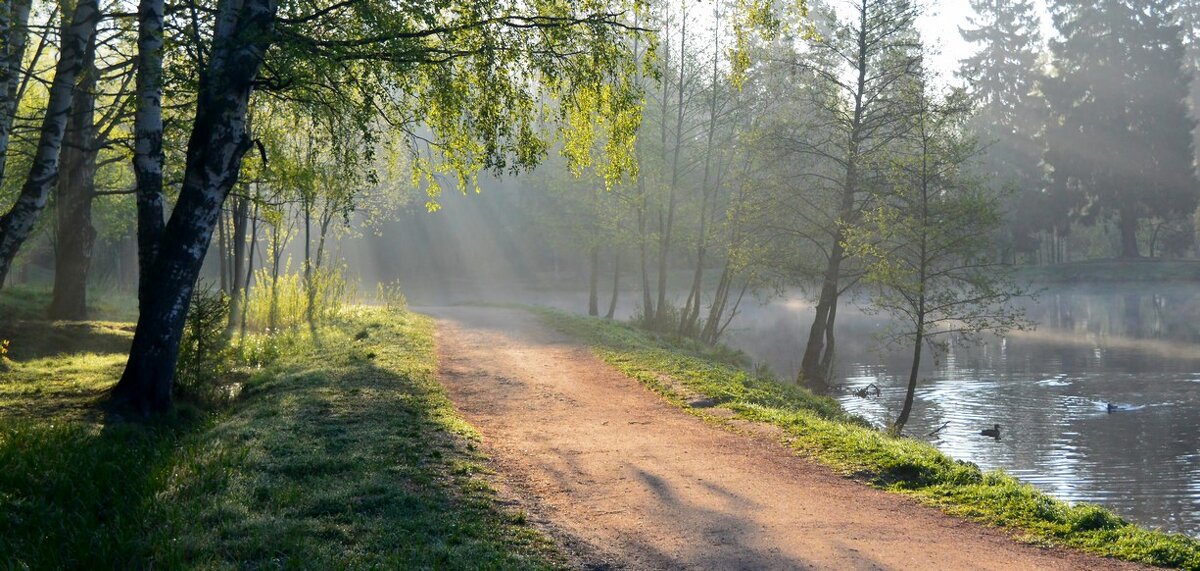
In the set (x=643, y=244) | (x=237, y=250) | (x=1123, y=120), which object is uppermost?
(x=1123, y=120)

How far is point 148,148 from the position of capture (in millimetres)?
10000

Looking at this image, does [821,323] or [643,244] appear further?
[643,244]

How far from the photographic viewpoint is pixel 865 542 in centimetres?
637

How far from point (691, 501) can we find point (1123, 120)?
202ft

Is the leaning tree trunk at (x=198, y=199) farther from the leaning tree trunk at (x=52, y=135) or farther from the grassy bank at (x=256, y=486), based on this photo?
the leaning tree trunk at (x=52, y=135)

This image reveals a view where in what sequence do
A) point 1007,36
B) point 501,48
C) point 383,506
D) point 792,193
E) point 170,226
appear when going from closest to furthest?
1. point 383,506
2. point 170,226
3. point 501,48
4. point 792,193
5. point 1007,36

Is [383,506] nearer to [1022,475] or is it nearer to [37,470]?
[37,470]

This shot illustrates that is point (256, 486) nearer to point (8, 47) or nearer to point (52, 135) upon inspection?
point (52, 135)

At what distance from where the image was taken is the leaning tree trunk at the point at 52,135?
1078 centimetres

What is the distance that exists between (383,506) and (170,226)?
15.4ft

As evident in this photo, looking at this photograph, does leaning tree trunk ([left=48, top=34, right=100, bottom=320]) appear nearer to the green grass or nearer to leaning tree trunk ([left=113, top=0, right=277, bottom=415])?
the green grass

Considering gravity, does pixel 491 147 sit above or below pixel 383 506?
above

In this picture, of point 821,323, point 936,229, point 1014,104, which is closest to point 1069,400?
point 936,229

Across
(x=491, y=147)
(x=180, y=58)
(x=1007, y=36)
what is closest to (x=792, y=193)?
(x=491, y=147)
